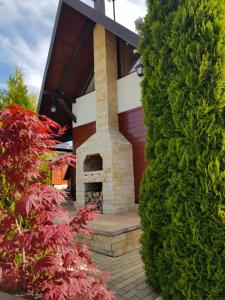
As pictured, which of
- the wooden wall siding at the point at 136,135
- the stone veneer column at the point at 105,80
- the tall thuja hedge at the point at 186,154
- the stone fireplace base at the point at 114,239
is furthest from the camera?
the stone veneer column at the point at 105,80

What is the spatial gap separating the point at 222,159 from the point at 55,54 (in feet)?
24.7

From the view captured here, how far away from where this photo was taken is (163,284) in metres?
2.27

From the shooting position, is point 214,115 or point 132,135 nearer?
point 214,115

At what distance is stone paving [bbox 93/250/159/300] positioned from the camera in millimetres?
2480

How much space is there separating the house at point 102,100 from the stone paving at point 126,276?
258 centimetres

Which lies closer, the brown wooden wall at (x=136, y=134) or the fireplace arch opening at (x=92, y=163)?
the brown wooden wall at (x=136, y=134)

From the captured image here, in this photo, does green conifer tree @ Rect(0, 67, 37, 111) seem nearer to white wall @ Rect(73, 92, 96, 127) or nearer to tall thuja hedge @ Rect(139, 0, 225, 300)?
white wall @ Rect(73, 92, 96, 127)

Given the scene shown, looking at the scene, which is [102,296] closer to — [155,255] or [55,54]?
[155,255]

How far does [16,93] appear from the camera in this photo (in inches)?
258

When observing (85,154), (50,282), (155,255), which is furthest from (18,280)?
(85,154)

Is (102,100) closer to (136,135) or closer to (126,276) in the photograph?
(136,135)

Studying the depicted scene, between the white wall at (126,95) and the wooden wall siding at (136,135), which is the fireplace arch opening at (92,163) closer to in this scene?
the wooden wall siding at (136,135)

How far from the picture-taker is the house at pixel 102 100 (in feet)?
21.5

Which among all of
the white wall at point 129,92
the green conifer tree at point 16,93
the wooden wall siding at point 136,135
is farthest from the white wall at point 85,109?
the green conifer tree at point 16,93
